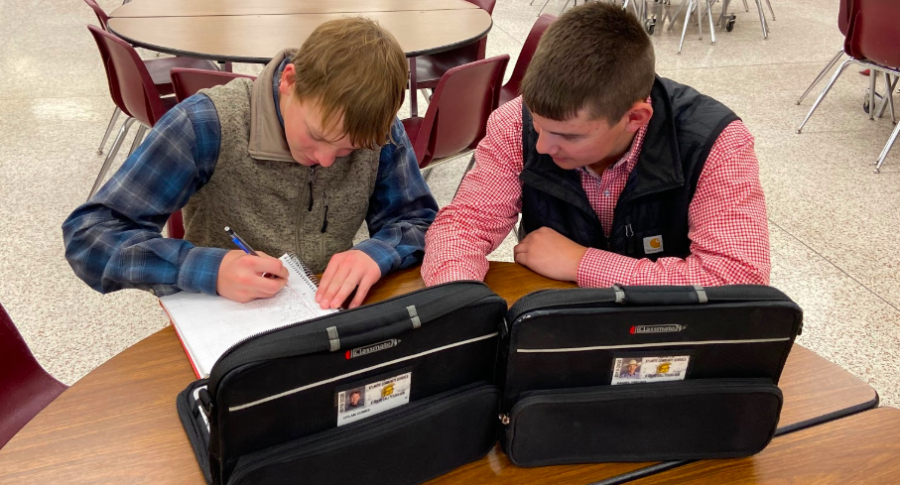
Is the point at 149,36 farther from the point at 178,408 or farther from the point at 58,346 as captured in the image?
the point at 178,408

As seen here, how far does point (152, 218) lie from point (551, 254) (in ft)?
2.36

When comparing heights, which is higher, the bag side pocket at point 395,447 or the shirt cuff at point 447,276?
the bag side pocket at point 395,447

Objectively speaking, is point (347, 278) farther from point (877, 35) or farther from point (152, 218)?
point (877, 35)

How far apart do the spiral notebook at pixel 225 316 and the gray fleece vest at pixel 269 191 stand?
27 cm

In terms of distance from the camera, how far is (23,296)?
2480 millimetres

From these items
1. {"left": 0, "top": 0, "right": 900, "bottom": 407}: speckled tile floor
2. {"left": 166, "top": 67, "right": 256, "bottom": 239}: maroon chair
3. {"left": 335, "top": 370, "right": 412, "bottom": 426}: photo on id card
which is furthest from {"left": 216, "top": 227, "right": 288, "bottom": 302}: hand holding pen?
{"left": 0, "top": 0, "right": 900, "bottom": 407}: speckled tile floor

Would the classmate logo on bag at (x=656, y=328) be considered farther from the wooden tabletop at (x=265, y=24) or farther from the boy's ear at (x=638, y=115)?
the wooden tabletop at (x=265, y=24)

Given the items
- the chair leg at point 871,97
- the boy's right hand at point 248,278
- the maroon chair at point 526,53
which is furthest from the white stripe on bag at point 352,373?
the chair leg at point 871,97

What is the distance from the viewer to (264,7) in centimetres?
325

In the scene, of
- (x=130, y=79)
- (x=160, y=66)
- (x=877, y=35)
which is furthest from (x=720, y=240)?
(x=877, y=35)

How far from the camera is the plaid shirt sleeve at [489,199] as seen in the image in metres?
1.34

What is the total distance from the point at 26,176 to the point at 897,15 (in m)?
4.01

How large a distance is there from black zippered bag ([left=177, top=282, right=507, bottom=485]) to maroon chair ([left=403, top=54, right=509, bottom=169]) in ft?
4.99

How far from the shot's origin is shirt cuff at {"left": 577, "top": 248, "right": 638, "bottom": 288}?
4.21 ft
